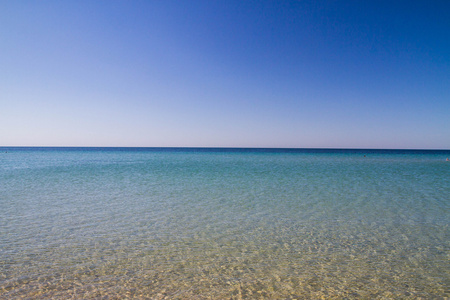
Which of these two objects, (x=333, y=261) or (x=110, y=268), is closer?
(x=110, y=268)

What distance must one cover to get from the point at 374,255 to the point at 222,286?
335 cm

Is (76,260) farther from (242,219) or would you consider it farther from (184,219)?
(242,219)

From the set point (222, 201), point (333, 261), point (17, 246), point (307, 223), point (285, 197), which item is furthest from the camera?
point (285, 197)

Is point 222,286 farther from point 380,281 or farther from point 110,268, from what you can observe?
point 380,281

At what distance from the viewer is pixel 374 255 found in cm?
508

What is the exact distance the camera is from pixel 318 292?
3.81m

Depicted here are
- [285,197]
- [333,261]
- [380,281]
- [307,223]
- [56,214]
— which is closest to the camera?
[380,281]

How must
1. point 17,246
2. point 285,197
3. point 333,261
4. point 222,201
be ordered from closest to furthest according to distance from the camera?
point 333,261
point 17,246
point 222,201
point 285,197

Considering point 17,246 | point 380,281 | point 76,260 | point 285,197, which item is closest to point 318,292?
point 380,281

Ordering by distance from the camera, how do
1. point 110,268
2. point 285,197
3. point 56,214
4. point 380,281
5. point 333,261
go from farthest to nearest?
point 285,197 → point 56,214 → point 333,261 → point 110,268 → point 380,281

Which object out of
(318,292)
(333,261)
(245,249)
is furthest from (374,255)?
(245,249)

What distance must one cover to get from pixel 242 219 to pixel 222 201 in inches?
99.5

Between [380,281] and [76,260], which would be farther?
[76,260]

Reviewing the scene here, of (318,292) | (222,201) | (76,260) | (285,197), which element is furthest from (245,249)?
(285,197)
